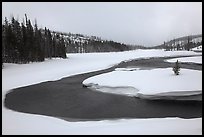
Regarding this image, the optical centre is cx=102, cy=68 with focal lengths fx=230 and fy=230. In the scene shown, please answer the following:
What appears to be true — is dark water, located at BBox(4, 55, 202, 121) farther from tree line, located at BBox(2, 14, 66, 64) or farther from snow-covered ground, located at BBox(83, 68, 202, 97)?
tree line, located at BBox(2, 14, 66, 64)

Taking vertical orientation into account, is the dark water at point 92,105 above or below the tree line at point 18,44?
below

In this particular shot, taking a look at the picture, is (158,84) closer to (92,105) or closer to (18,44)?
(92,105)

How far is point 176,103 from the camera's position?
15.7 m

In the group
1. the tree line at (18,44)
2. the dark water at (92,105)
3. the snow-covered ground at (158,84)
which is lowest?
the dark water at (92,105)

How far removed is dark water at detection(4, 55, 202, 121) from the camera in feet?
43.6

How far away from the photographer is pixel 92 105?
1562 centimetres

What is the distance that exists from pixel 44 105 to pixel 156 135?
9.60 meters

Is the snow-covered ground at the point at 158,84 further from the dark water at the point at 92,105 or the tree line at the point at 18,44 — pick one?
the tree line at the point at 18,44

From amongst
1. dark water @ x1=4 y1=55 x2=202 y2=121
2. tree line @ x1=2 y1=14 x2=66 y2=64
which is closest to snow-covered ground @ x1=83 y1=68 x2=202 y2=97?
dark water @ x1=4 y1=55 x2=202 y2=121

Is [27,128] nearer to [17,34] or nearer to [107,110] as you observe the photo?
[107,110]

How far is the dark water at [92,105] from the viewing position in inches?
523

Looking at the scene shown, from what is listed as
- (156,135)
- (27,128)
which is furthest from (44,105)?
(156,135)

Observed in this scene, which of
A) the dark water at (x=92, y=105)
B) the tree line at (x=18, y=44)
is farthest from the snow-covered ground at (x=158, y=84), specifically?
the tree line at (x=18, y=44)

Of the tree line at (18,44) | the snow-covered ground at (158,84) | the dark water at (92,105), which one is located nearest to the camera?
the dark water at (92,105)
